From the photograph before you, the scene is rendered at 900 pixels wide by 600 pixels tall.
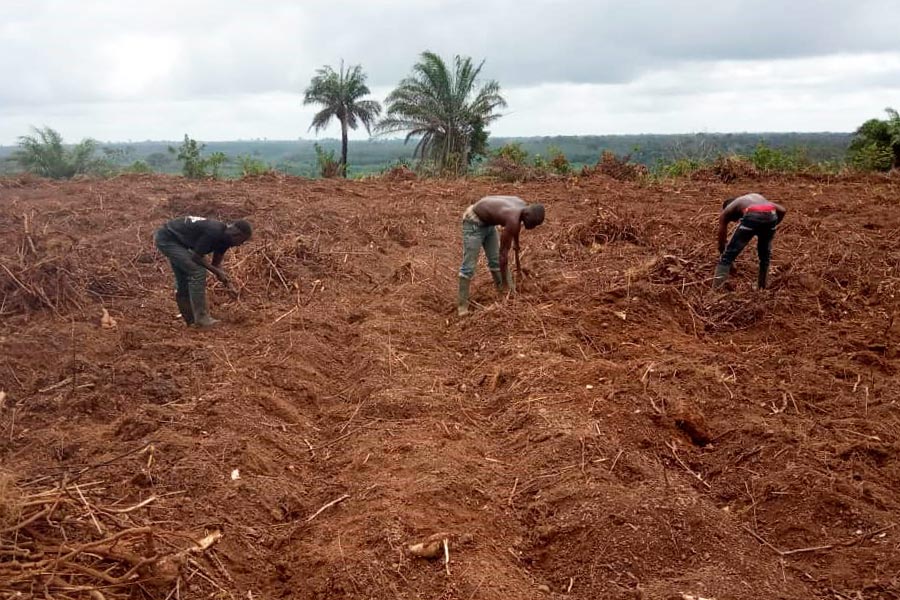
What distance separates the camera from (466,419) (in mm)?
4969

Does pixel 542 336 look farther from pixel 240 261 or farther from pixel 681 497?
pixel 240 261

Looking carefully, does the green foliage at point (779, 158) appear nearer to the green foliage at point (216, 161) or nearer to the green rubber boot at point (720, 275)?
the green rubber boot at point (720, 275)

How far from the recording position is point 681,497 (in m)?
3.76

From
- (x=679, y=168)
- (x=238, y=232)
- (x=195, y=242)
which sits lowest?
(x=195, y=242)

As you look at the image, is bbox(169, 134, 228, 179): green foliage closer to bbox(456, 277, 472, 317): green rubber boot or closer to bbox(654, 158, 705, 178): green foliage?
bbox(654, 158, 705, 178): green foliage

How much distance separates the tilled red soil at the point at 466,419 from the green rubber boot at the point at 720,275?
0.50ft

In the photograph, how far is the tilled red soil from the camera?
3326 millimetres

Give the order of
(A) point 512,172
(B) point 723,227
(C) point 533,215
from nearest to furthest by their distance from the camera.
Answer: (C) point 533,215 → (B) point 723,227 → (A) point 512,172

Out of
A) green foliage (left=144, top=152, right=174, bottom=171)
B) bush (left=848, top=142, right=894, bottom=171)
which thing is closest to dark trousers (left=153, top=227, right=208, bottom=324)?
bush (left=848, top=142, right=894, bottom=171)

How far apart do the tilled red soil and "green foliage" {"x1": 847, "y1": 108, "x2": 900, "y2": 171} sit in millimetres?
10437

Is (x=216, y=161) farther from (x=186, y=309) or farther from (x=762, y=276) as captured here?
(x=762, y=276)

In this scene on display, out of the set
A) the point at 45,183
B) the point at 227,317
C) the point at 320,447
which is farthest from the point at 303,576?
the point at 45,183

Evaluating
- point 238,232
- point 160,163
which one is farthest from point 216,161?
point 160,163

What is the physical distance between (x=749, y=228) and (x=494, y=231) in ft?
7.81
